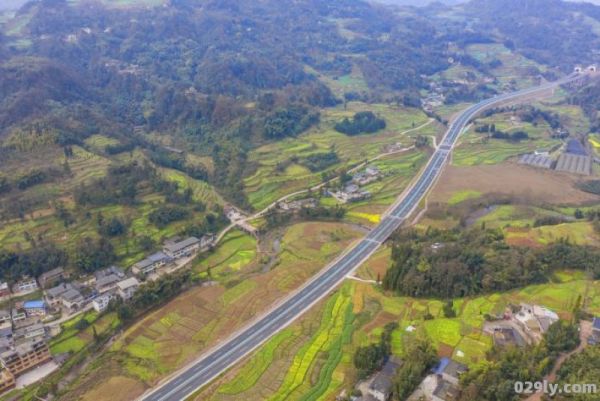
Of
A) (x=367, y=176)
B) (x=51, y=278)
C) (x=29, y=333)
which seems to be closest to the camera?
(x=29, y=333)

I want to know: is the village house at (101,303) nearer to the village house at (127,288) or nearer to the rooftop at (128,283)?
the village house at (127,288)

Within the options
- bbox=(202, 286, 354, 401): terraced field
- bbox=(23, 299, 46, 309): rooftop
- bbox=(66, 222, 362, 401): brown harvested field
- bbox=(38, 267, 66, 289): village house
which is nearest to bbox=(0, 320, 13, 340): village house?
bbox=(23, 299, 46, 309): rooftop

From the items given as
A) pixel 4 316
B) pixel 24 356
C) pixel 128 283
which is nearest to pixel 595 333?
pixel 128 283

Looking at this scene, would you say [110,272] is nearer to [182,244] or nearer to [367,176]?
[182,244]

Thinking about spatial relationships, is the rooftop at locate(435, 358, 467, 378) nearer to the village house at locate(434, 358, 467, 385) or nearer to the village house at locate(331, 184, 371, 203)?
the village house at locate(434, 358, 467, 385)

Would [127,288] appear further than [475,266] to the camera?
Yes

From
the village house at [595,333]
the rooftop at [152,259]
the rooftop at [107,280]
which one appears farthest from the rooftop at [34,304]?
the village house at [595,333]
